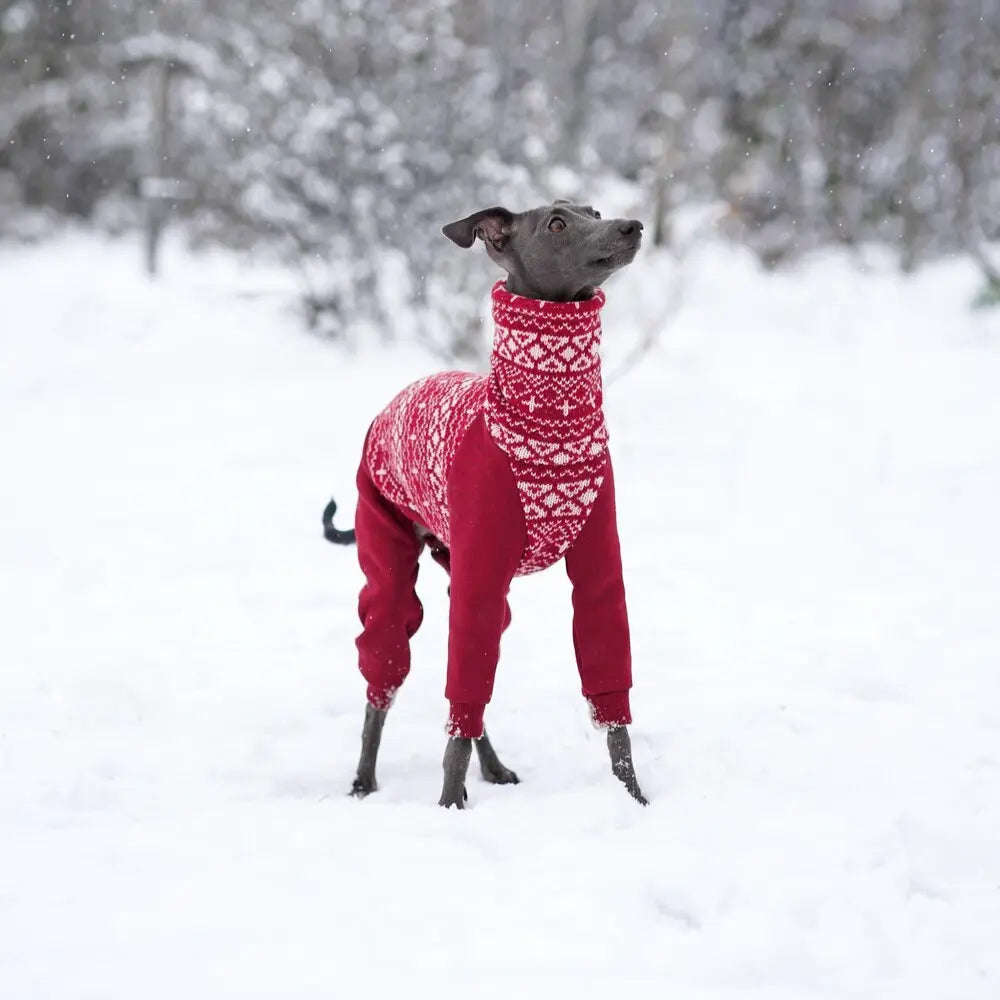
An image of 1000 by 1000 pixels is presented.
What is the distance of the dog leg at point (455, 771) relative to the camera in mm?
3012

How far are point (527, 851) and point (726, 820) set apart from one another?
1.81 ft

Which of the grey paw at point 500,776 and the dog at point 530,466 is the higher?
the dog at point 530,466

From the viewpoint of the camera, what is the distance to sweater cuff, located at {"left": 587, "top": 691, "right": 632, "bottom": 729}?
→ 9.95 feet

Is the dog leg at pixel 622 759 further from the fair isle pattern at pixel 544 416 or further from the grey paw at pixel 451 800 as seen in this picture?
the fair isle pattern at pixel 544 416

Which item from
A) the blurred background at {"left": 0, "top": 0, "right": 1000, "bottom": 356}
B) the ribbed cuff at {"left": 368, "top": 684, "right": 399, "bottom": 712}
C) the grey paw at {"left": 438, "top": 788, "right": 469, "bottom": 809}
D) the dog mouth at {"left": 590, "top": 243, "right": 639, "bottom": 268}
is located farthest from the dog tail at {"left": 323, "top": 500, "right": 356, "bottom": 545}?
the blurred background at {"left": 0, "top": 0, "right": 1000, "bottom": 356}

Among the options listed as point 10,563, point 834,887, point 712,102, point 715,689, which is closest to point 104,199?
point 712,102

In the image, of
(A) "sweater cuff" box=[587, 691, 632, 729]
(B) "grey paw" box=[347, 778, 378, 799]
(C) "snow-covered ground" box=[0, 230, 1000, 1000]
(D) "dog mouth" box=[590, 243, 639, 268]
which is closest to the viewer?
(C) "snow-covered ground" box=[0, 230, 1000, 1000]

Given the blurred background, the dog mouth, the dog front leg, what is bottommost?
the dog front leg

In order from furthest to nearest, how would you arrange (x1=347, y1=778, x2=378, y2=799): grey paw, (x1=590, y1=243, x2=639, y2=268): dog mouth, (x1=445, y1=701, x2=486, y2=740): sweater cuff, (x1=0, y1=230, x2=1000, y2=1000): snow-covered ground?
(x1=347, y1=778, x2=378, y2=799): grey paw < (x1=445, y1=701, x2=486, y2=740): sweater cuff < (x1=590, y1=243, x2=639, y2=268): dog mouth < (x1=0, y1=230, x2=1000, y2=1000): snow-covered ground

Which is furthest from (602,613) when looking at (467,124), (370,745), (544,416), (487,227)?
(467,124)

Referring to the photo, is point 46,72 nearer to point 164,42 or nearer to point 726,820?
point 164,42

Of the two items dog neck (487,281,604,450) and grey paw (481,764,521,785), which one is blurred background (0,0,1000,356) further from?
dog neck (487,281,604,450)

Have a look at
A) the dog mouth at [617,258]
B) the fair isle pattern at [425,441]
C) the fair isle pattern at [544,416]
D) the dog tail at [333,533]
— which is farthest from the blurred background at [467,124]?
the dog mouth at [617,258]

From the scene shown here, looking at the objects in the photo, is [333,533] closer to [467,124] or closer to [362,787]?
[362,787]
